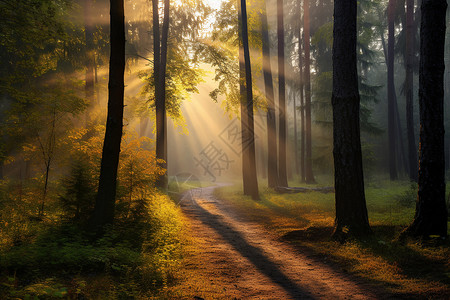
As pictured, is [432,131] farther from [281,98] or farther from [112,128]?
[281,98]

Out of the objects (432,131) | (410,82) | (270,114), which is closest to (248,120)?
(270,114)

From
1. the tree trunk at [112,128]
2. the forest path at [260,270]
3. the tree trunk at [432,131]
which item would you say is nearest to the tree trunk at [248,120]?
the forest path at [260,270]

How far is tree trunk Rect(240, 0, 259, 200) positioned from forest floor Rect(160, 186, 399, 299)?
24.9 feet

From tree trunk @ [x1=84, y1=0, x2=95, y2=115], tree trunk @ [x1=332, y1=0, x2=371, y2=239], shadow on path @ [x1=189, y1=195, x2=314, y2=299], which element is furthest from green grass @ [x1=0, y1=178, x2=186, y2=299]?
tree trunk @ [x1=84, y1=0, x2=95, y2=115]

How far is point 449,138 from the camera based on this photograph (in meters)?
32.2

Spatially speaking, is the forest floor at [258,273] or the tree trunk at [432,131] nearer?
the forest floor at [258,273]

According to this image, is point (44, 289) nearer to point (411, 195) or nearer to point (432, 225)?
point (432, 225)

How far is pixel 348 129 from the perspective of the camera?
697 cm

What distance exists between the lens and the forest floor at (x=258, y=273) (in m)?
4.43

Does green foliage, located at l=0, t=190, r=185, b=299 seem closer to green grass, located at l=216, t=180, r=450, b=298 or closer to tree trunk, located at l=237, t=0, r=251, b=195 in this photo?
green grass, located at l=216, t=180, r=450, b=298

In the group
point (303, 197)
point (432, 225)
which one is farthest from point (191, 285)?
point (303, 197)

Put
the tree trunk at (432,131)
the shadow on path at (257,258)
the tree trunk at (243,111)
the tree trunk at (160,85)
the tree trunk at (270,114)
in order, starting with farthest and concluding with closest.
Result: the tree trunk at (270,114)
the tree trunk at (160,85)
the tree trunk at (243,111)
the tree trunk at (432,131)
the shadow on path at (257,258)

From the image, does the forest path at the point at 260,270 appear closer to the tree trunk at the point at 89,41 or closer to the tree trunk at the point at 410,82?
the tree trunk at the point at 89,41

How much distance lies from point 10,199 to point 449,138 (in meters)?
40.6
